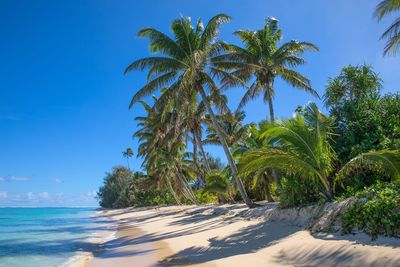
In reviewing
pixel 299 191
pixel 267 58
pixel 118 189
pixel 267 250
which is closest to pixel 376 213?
pixel 267 250

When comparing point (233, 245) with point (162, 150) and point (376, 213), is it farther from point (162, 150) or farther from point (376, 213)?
point (162, 150)

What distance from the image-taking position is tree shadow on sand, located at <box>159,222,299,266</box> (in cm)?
849

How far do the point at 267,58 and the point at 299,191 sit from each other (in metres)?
10.3

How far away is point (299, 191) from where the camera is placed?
37.7 ft

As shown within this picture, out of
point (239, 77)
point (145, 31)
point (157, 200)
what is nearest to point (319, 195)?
point (239, 77)

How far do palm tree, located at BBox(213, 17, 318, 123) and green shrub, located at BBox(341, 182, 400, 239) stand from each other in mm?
11817

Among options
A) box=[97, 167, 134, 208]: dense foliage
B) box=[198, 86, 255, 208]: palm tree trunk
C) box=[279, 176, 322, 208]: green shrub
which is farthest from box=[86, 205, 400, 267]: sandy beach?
box=[97, 167, 134, 208]: dense foliage

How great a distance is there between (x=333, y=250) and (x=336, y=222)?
1784 millimetres

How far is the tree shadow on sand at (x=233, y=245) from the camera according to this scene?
8492mm

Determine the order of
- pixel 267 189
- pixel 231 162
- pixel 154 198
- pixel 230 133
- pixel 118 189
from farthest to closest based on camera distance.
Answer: pixel 118 189 → pixel 154 198 → pixel 230 133 → pixel 267 189 → pixel 231 162

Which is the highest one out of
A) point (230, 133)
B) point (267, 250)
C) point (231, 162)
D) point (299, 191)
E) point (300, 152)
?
point (230, 133)

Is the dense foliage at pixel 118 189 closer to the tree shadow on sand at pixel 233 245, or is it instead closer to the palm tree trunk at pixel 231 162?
the palm tree trunk at pixel 231 162

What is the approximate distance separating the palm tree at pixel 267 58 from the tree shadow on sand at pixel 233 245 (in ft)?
32.3

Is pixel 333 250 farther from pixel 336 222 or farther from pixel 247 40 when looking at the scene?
pixel 247 40
